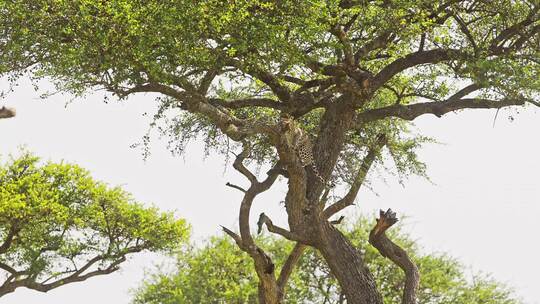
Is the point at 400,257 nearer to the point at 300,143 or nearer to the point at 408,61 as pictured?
the point at 300,143

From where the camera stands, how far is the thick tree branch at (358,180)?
16172 mm

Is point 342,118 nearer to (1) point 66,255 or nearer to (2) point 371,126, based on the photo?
(2) point 371,126

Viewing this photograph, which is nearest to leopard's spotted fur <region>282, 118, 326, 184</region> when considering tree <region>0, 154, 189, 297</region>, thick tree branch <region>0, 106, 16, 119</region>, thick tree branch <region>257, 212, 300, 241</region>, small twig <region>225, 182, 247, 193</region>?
thick tree branch <region>257, 212, 300, 241</region>

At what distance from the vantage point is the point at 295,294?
2427cm

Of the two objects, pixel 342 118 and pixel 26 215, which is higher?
pixel 26 215

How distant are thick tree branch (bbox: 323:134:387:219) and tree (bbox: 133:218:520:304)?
7434mm

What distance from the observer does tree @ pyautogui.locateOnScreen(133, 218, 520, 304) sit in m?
24.0

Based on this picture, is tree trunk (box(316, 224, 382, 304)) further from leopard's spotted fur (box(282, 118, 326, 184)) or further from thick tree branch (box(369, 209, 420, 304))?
leopard's spotted fur (box(282, 118, 326, 184))

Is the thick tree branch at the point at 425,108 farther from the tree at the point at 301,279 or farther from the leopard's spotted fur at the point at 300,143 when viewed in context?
the tree at the point at 301,279

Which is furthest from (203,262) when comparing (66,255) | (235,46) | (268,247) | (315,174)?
(235,46)

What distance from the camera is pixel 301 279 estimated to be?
969 inches

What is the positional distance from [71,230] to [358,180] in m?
9.10

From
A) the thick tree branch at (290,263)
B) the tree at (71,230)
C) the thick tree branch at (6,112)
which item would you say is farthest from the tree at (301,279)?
the thick tree branch at (6,112)

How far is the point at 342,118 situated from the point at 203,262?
10.8 m
